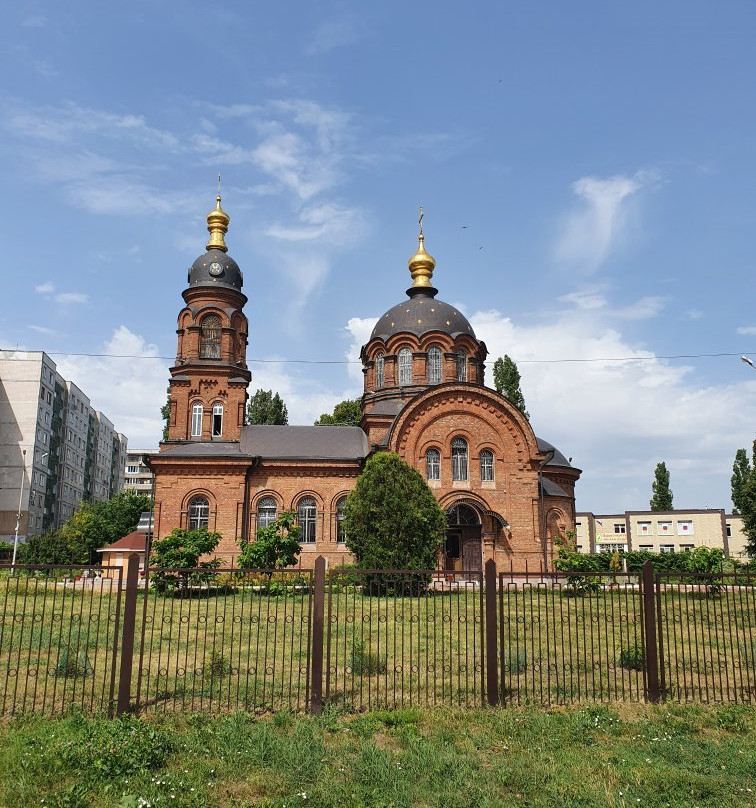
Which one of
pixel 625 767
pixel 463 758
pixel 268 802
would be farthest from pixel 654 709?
pixel 268 802

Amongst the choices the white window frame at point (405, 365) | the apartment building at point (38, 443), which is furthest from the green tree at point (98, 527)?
the white window frame at point (405, 365)

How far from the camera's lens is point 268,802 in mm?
5805

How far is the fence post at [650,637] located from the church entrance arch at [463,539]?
58.5 ft

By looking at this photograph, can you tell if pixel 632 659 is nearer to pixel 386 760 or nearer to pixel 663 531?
pixel 386 760

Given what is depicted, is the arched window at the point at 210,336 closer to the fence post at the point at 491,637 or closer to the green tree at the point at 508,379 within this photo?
the green tree at the point at 508,379

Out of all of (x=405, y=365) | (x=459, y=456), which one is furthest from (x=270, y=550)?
(x=405, y=365)

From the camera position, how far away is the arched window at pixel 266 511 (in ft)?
90.9

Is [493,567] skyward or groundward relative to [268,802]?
skyward

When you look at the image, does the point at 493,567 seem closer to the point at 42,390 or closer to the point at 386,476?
the point at 386,476

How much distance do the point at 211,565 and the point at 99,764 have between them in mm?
15183

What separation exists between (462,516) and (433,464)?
2.35 metres

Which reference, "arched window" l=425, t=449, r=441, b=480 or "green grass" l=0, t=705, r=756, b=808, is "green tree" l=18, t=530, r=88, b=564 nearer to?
"arched window" l=425, t=449, r=441, b=480

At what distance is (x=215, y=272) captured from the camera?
31.2 meters

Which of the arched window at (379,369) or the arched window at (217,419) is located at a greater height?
the arched window at (379,369)
